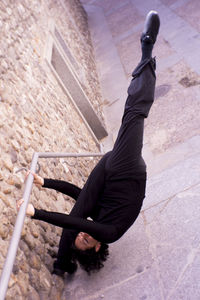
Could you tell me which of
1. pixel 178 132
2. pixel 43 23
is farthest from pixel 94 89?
pixel 178 132

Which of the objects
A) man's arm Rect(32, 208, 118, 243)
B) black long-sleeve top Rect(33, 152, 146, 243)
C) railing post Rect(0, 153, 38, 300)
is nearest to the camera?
railing post Rect(0, 153, 38, 300)

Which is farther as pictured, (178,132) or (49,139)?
(178,132)

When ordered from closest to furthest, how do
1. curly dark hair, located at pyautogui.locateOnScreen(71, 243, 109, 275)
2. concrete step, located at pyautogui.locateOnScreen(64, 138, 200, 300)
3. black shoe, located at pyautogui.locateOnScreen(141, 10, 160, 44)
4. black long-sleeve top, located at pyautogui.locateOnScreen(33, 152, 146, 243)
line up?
concrete step, located at pyautogui.locateOnScreen(64, 138, 200, 300) < black long-sleeve top, located at pyautogui.locateOnScreen(33, 152, 146, 243) < curly dark hair, located at pyautogui.locateOnScreen(71, 243, 109, 275) < black shoe, located at pyautogui.locateOnScreen(141, 10, 160, 44)

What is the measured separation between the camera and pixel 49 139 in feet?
10.5

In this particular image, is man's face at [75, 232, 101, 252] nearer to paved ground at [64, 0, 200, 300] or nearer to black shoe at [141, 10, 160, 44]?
paved ground at [64, 0, 200, 300]

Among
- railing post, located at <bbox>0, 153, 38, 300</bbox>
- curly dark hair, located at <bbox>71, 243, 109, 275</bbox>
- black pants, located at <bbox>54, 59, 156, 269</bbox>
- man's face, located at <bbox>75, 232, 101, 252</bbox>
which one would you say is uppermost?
railing post, located at <bbox>0, 153, 38, 300</bbox>

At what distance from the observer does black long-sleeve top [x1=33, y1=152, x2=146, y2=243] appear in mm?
2131

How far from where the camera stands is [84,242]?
2182mm

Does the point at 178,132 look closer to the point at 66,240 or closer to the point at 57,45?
the point at 57,45

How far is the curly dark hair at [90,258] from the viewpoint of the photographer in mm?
2250

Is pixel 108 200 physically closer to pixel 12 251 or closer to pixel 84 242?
pixel 84 242

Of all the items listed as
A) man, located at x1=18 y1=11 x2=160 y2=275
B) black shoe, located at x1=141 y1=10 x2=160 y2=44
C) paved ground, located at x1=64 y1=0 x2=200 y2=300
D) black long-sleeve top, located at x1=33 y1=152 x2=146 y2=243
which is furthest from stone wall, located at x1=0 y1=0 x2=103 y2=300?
black shoe, located at x1=141 y1=10 x2=160 y2=44

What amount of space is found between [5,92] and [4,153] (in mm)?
658

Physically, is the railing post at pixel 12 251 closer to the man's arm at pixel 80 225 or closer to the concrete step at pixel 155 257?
the man's arm at pixel 80 225
